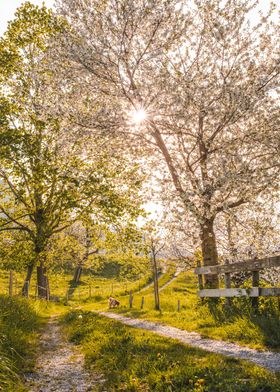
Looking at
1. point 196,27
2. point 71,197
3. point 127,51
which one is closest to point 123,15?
point 127,51

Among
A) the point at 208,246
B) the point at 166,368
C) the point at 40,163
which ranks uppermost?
the point at 40,163

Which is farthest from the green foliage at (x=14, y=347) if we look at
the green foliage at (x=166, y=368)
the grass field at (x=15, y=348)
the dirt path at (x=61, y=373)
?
the green foliage at (x=166, y=368)

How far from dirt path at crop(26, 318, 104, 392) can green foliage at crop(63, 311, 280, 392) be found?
0.29 metres

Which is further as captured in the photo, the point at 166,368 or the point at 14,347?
the point at 14,347

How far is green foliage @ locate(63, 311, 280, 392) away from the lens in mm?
5215

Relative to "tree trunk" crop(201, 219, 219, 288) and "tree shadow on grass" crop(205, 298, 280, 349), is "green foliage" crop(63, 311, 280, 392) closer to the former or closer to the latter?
"tree shadow on grass" crop(205, 298, 280, 349)

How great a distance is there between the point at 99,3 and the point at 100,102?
382cm

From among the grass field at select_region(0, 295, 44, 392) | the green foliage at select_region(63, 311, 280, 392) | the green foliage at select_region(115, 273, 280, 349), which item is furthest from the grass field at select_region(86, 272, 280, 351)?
the grass field at select_region(0, 295, 44, 392)

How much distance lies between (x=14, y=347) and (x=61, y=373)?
1.86 meters

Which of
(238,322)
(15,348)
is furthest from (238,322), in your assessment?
(15,348)

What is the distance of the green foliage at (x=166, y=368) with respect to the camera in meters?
5.21

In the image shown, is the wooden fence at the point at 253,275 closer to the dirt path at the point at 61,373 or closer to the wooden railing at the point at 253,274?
the wooden railing at the point at 253,274

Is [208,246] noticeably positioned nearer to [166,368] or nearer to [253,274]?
[253,274]

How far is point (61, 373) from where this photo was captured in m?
7.72
